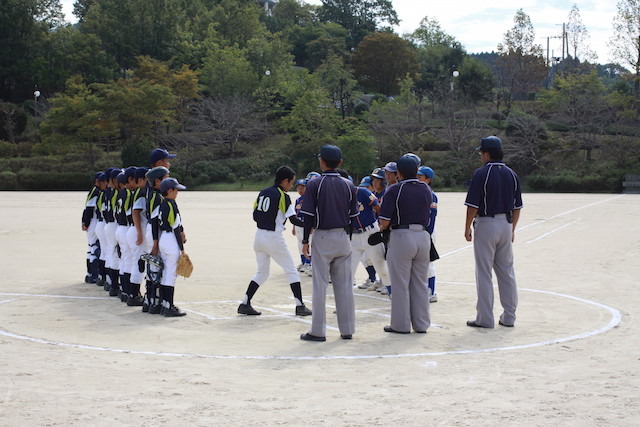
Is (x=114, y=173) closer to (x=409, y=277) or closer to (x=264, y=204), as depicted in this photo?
(x=264, y=204)

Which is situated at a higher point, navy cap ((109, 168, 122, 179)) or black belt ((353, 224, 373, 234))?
navy cap ((109, 168, 122, 179))

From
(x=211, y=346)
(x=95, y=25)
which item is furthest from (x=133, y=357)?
(x=95, y=25)

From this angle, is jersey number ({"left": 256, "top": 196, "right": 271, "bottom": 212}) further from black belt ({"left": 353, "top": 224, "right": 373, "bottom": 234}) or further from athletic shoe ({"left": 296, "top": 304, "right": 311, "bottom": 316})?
black belt ({"left": 353, "top": 224, "right": 373, "bottom": 234})

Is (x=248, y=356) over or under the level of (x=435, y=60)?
under

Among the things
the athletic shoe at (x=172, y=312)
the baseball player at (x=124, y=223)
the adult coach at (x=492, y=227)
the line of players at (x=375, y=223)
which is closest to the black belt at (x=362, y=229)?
the line of players at (x=375, y=223)

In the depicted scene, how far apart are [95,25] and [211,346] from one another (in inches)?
A: 3110

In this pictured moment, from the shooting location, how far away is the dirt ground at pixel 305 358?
590 cm

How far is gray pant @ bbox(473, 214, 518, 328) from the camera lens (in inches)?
364

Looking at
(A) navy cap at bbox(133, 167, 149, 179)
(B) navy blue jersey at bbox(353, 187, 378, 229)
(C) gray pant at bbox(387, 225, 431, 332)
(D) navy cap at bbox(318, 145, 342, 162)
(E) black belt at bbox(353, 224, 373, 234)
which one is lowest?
(C) gray pant at bbox(387, 225, 431, 332)

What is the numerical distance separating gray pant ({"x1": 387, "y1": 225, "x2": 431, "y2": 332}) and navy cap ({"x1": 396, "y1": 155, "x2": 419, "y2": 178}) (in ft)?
2.26

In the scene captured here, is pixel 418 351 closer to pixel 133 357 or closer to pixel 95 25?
pixel 133 357

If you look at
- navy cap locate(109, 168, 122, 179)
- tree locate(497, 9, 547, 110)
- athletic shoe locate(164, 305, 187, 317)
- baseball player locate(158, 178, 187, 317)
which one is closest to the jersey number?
baseball player locate(158, 178, 187, 317)

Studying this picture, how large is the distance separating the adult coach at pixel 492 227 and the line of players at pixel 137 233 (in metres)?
4.14

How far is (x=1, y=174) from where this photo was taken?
54812mm
